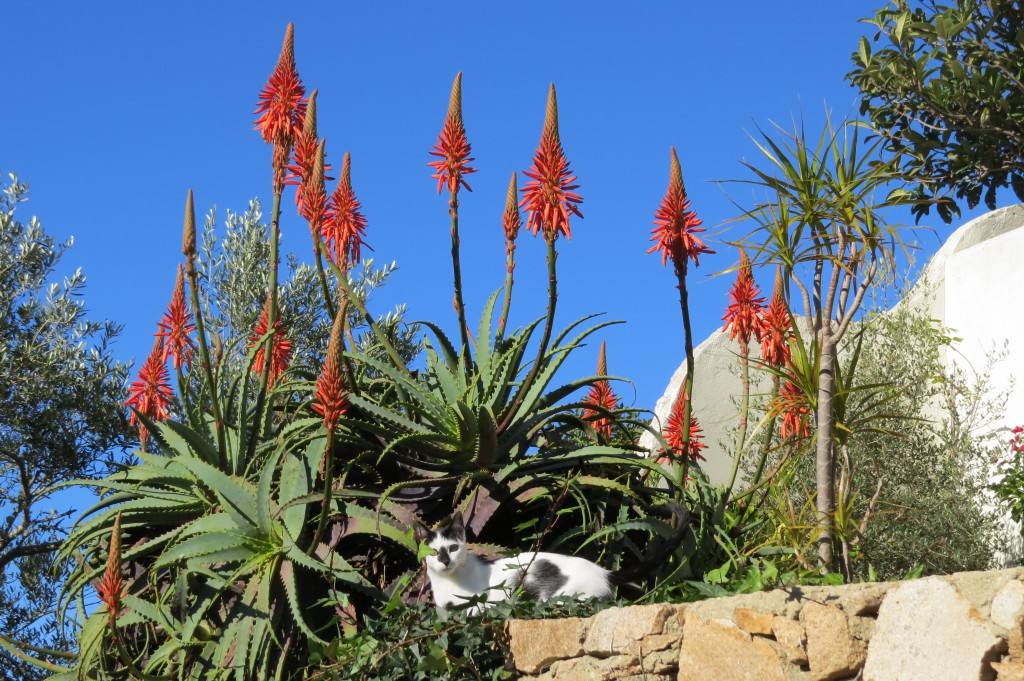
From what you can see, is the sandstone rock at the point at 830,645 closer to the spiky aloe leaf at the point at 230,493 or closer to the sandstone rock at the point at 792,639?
the sandstone rock at the point at 792,639

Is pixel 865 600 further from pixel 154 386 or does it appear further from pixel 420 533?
pixel 154 386

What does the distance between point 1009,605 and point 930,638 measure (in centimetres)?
30

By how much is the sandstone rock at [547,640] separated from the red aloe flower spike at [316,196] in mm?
2340

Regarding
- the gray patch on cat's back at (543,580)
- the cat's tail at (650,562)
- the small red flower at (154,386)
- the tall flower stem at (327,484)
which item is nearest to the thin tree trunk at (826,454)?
the cat's tail at (650,562)

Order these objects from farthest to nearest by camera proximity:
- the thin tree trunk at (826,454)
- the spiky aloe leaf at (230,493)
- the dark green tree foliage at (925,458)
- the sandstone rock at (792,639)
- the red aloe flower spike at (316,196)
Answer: the dark green tree foliage at (925,458)
the red aloe flower spike at (316,196)
the thin tree trunk at (826,454)
the spiky aloe leaf at (230,493)
the sandstone rock at (792,639)

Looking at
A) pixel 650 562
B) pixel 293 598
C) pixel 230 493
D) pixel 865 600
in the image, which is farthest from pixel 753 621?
pixel 230 493

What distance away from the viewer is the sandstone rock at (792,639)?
417cm

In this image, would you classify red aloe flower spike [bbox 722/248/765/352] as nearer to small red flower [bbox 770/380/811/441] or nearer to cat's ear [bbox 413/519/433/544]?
small red flower [bbox 770/380/811/441]

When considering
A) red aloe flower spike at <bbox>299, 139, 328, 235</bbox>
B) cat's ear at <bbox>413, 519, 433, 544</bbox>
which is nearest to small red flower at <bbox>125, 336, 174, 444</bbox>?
red aloe flower spike at <bbox>299, 139, 328, 235</bbox>

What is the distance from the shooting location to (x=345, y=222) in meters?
6.00

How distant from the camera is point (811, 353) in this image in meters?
5.68

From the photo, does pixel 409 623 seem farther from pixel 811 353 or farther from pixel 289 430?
pixel 811 353

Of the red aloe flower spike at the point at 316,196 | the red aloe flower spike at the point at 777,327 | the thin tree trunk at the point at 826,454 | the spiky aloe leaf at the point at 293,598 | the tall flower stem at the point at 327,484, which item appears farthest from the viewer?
the red aloe flower spike at the point at 777,327

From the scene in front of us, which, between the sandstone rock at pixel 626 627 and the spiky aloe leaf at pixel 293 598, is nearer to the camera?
the sandstone rock at pixel 626 627
